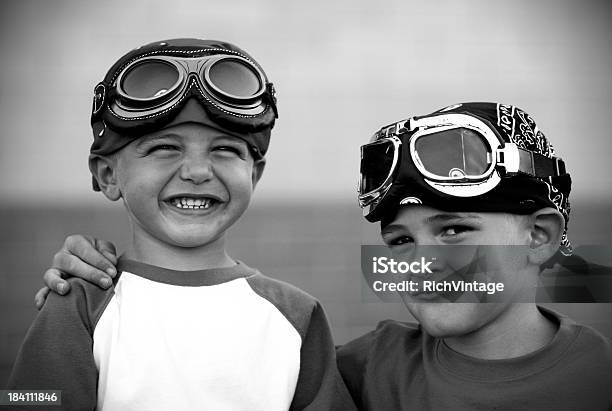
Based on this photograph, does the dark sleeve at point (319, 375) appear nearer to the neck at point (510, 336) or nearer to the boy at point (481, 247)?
the boy at point (481, 247)

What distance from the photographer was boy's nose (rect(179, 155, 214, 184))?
6.42 feet

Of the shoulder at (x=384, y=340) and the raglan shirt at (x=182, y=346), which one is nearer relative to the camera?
the raglan shirt at (x=182, y=346)

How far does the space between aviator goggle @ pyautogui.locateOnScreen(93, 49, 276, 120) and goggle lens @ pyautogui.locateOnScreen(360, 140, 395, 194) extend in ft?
1.04

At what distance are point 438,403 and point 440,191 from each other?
53cm

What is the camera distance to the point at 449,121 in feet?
6.40

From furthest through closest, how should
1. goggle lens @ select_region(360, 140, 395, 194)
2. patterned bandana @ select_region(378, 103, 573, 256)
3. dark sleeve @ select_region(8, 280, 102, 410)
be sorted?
1. goggle lens @ select_region(360, 140, 395, 194)
2. patterned bandana @ select_region(378, 103, 573, 256)
3. dark sleeve @ select_region(8, 280, 102, 410)

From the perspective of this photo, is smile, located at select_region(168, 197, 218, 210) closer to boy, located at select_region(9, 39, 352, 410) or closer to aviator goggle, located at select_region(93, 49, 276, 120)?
boy, located at select_region(9, 39, 352, 410)

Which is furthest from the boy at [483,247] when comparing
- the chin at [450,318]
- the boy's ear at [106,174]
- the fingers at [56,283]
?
the fingers at [56,283]

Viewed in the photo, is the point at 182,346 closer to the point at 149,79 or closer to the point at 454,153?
the point at 149,79

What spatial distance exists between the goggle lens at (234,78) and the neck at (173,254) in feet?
1.31

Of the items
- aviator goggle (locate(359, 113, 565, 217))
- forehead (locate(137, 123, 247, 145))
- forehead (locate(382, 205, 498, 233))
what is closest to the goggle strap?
aviator goggle (locate(359, 113, 565, 217))

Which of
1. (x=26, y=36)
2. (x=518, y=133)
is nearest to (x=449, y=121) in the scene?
(x=518, y=133)

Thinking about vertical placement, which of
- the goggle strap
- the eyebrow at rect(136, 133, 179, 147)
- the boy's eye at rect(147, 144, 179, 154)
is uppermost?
the eyebrow at rect(136, 133, 179, 147)

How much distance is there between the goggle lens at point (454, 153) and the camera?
1.90 metres
